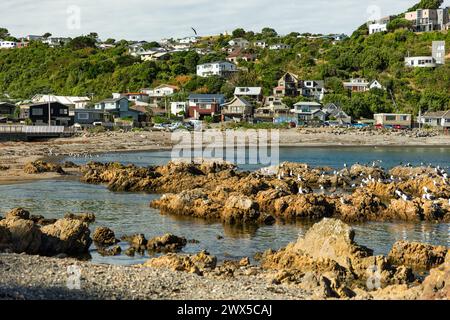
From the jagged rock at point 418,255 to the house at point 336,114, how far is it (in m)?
66.7

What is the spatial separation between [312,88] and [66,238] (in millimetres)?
82982

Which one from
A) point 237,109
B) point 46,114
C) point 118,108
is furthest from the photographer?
point 237,109

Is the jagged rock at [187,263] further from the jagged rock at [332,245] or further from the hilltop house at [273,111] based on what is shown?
the hilltop house at [273,111]

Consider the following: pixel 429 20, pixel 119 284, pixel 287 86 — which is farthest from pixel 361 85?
pixel 119 284

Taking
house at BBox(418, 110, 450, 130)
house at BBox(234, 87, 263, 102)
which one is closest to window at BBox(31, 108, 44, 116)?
house at BBox(234, 87, 263, 102)

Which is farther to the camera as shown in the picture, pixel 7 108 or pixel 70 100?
pixel 70 100

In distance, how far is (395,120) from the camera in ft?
280

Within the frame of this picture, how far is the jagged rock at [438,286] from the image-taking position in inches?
519

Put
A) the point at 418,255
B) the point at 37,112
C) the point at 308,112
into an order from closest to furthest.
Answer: the point at 418,255, the point at 37,112, the point at 308,112

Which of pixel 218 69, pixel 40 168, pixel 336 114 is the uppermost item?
pixel 218 69

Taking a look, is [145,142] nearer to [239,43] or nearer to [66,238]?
[66,238]

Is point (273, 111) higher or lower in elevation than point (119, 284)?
higher

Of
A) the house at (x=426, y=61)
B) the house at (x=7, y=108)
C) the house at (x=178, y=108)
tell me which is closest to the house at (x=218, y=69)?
the house at (x=178, y=108)
